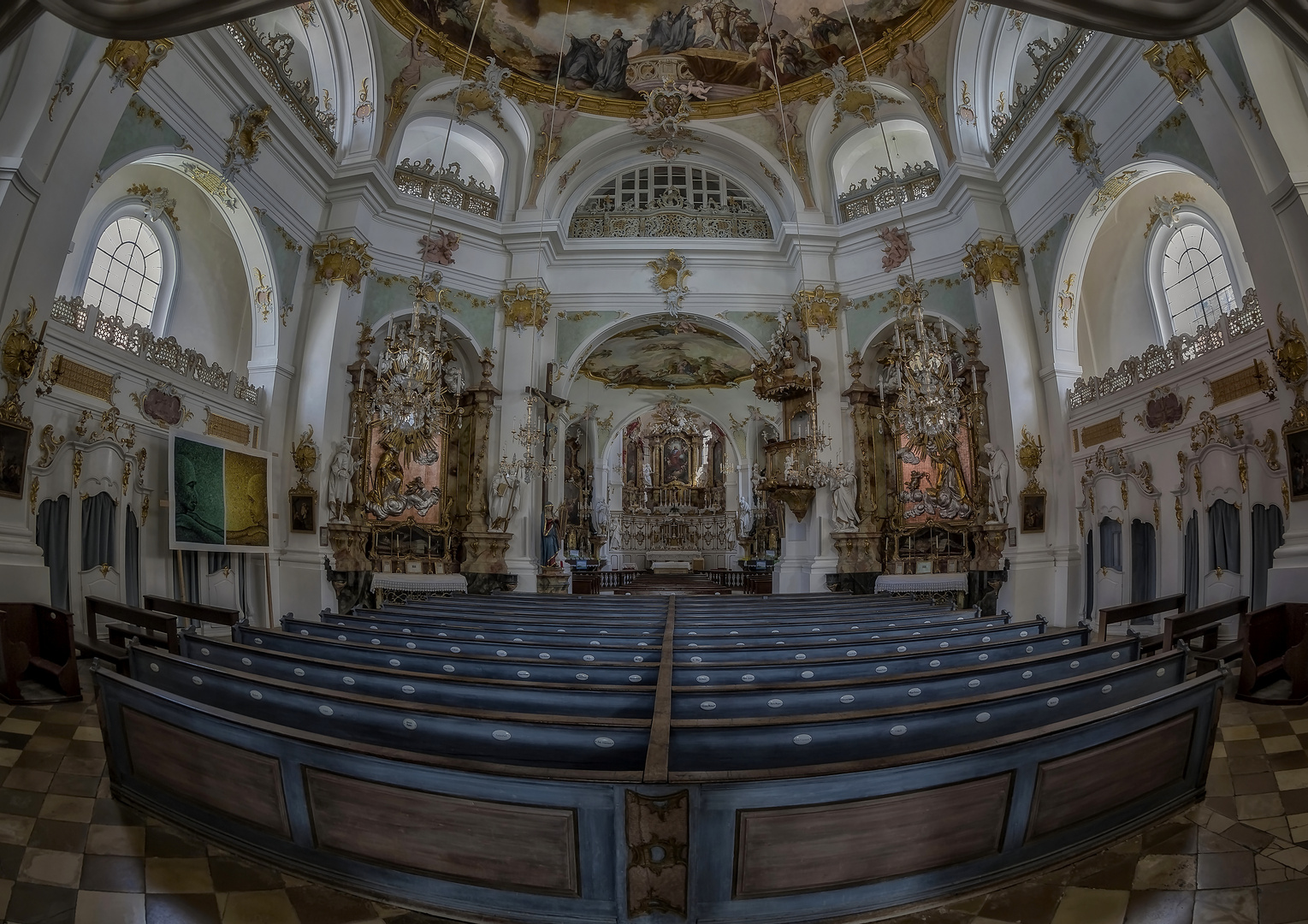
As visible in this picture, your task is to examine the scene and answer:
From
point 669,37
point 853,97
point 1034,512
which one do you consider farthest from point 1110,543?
point 669,37

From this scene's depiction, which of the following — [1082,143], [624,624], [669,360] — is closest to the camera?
[624,624]

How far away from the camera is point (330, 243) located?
11578 millimetres

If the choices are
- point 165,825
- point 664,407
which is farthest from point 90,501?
point 664,407

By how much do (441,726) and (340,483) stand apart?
950cm

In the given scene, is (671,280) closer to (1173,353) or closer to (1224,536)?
(1173,353)

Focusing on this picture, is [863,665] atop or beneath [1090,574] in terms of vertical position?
beneath

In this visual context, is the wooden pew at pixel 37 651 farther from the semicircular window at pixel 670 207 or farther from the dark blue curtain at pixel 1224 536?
the semicircular window at pixel 670 207

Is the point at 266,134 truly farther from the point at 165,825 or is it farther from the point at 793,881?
the point at 793,881

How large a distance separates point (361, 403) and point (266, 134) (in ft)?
13.9

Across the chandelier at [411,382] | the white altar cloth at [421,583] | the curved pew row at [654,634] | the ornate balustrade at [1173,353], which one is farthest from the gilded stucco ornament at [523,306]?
the ornate balustrade at [1173,353]

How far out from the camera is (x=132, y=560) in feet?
26.3

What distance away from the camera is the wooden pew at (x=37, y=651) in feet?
15.3

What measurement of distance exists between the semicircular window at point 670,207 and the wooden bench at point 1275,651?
11.9 metres

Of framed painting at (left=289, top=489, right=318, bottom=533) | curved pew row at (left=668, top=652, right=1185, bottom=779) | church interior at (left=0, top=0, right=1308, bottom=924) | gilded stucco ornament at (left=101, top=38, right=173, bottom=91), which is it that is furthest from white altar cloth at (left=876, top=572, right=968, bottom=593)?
gilded stucco ornament at (left=101, top=38, right=173, bottom=91)
